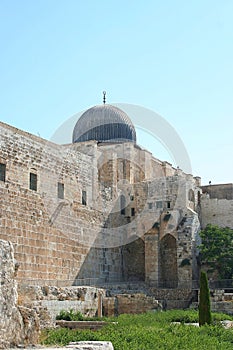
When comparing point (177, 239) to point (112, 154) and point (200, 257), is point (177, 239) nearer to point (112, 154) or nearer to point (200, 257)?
point (200, 257)

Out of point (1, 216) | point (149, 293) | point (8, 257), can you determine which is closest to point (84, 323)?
point (1, 216)

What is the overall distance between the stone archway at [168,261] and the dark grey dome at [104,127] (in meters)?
7.05

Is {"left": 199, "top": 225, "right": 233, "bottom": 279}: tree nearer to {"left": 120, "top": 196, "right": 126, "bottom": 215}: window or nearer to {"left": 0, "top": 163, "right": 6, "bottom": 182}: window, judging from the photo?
{"left": 120, "top": 196, "right": 126, "bottom": 215}: window

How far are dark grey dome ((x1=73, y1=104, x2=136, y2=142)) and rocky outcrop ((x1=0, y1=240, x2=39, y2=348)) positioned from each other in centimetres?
2143

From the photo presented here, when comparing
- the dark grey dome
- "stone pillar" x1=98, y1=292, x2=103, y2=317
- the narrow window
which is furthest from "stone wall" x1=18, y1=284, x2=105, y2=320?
the dark grey dome

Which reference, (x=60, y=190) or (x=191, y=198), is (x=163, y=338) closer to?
(x=60, y=190)

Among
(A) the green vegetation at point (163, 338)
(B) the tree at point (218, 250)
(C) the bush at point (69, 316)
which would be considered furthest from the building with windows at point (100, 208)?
(A) the green vegetation at point (163, 338)

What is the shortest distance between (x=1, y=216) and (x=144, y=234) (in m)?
9.76

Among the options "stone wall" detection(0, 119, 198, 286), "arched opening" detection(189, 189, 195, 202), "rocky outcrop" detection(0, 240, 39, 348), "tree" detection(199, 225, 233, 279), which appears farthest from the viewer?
"arched opening" detection(189, 189, 195, 202)

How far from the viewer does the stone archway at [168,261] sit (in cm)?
2538

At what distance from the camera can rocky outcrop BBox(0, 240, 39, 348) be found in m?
8.43

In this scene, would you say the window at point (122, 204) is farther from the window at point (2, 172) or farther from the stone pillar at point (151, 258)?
the window at point (2, 172)

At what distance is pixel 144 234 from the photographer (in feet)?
85.3

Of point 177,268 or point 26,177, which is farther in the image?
point 177,268
